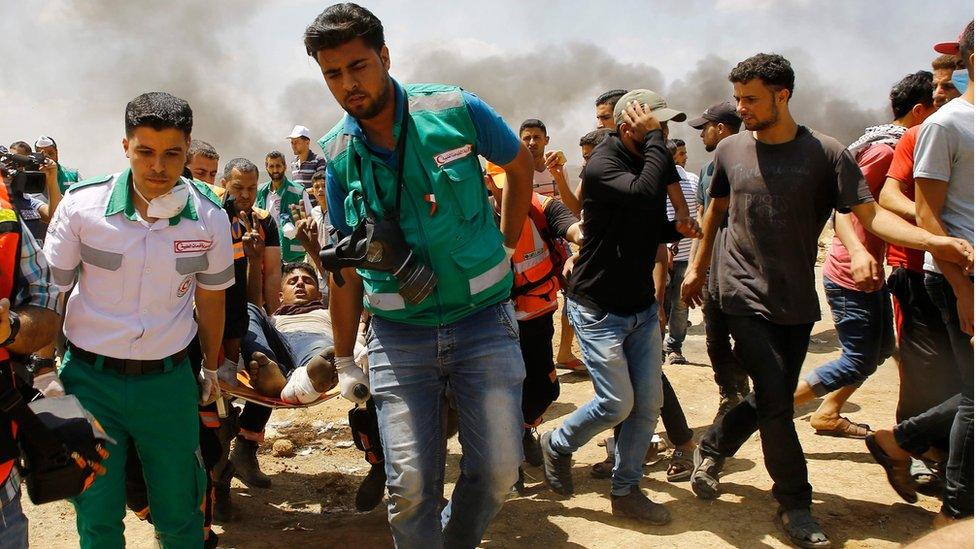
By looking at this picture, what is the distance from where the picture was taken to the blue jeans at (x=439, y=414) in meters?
3.04

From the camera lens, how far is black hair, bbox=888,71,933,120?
5047mm

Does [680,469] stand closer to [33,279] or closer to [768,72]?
[768,72]

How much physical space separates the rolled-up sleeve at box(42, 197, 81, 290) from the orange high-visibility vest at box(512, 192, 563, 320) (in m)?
2.30

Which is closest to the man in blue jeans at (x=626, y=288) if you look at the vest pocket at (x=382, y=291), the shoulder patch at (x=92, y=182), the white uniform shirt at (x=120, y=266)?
the vest pocket at (x=382, y=291)

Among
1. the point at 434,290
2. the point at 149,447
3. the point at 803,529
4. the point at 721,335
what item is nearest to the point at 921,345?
the point at 803,529

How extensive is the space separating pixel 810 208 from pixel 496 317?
1661 millimetres

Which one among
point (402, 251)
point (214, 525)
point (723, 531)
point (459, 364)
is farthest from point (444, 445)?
point (214, 525)

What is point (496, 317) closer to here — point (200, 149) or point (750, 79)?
point (750, 79)

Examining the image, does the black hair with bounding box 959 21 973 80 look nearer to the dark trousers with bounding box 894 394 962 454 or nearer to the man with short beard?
the man with short beard

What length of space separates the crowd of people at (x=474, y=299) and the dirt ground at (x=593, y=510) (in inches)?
Result: 5.6

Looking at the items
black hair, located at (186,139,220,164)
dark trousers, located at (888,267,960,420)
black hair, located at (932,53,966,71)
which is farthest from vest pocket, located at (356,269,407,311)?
black hair, located at (932,53,966,71)

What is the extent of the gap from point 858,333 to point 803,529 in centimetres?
141

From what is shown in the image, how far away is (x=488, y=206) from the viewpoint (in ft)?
10.5

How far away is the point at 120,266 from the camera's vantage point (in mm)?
3275
